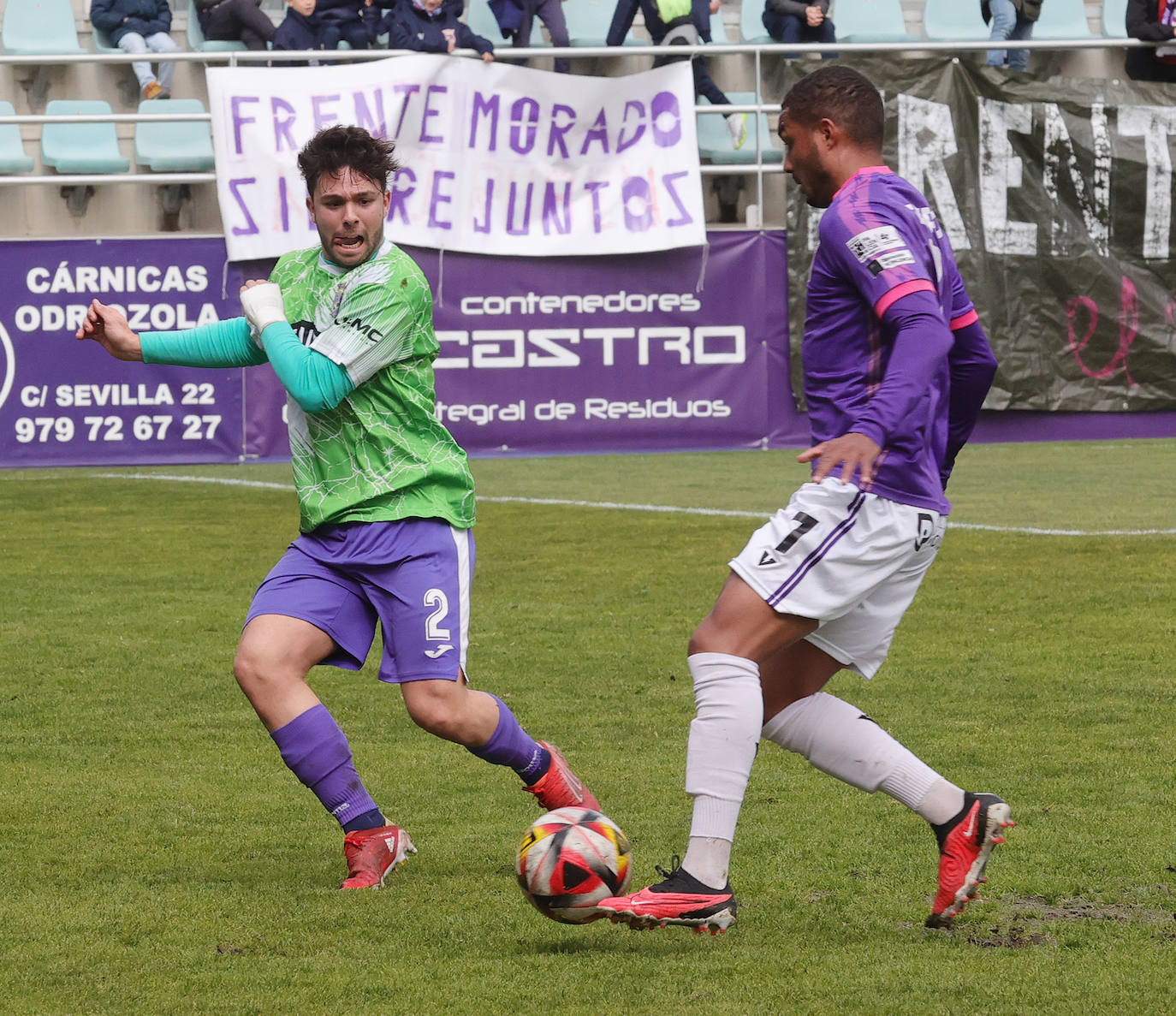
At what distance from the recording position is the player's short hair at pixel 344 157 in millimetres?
4352

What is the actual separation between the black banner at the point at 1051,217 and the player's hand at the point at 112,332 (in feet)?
43.9

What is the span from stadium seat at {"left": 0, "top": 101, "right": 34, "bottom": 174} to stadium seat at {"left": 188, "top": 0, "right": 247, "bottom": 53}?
1.99 metres

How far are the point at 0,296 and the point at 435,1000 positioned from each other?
13687 millimetres

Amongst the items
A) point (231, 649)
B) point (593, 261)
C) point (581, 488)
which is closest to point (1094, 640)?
point (231, 649)

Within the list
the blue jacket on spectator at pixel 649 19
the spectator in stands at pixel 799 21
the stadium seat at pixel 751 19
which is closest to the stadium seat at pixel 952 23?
the stadium seat at pixel 751 19

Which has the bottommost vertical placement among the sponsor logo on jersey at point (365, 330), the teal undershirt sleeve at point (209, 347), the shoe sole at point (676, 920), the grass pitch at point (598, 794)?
the grass pitch at point (598, 794)

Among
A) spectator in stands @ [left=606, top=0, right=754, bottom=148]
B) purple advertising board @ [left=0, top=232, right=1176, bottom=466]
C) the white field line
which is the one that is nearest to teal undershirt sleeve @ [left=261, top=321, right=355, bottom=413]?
the white field line

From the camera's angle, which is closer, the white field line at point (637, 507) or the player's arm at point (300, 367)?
the player's arm at point (300, 367)

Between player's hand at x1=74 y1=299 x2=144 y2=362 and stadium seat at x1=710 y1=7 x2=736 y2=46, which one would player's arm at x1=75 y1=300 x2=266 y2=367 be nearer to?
player's hand at x1=74 y1=299 x2=144 y2=362

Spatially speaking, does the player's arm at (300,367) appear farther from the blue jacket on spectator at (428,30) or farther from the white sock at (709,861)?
the blue jacket on spectator at (428,30)

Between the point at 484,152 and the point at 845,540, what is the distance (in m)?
13.5

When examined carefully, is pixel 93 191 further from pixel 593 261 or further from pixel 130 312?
pixel 593 261

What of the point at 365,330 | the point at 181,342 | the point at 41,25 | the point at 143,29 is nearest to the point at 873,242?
the point at 365,330

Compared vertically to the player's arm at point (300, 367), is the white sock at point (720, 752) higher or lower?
lower
